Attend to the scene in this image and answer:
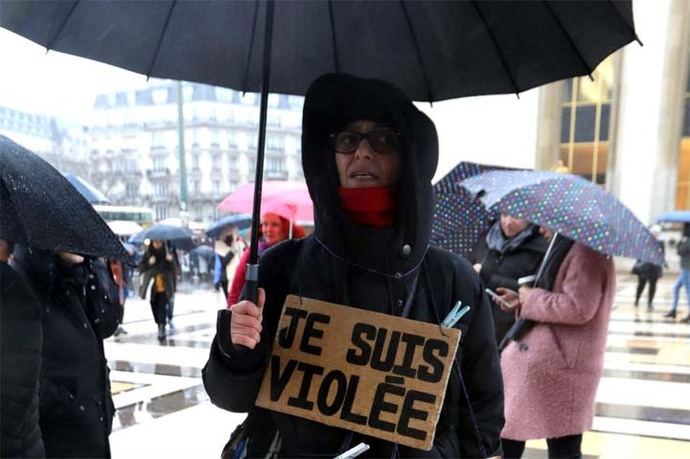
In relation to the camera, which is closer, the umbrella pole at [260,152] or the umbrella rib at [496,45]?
the umbrella pole at [260,152]

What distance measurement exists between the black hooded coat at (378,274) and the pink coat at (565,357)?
1440 millimetres

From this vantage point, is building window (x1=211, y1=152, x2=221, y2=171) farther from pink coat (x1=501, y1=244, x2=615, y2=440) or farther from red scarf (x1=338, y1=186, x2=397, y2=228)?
A: red scarf (x1=338, y1=186, x2=397, y2=228)

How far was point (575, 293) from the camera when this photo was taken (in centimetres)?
279

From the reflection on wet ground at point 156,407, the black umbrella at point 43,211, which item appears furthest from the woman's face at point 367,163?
the reflection on wet ground at point 156,407

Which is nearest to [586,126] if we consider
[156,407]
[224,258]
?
[224,258]

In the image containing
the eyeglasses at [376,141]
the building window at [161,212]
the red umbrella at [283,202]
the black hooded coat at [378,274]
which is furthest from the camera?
the building window at [161,212]

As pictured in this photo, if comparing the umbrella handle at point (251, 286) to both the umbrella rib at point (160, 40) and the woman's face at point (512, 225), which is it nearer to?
the umbrella rib at point (160, 40)

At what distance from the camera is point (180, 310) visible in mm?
11961

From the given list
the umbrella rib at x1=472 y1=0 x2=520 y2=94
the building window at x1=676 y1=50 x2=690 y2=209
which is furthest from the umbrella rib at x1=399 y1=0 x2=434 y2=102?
the building window at x1=676 y1=50 x2=690 y2=209

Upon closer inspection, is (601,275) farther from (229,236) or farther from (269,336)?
(229,236)

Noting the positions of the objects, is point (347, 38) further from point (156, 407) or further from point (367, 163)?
point (156, 407)

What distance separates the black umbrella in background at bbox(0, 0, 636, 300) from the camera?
1679 mm

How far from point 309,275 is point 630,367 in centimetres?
644

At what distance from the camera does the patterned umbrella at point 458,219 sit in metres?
4.46
